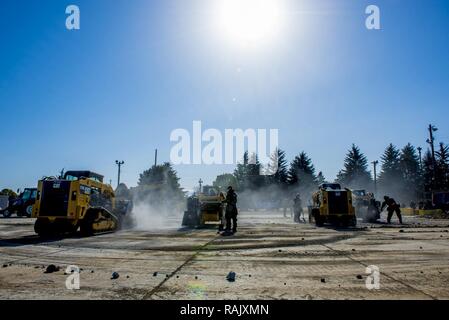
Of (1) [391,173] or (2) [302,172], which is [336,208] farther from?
(1) [391,173]

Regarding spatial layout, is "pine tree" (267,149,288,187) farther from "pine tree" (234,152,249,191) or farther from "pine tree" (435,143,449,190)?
"pine tree" (435,143,449,190)

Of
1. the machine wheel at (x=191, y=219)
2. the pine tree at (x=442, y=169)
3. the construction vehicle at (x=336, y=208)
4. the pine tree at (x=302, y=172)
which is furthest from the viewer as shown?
the pine tree at (x=302, y=172)

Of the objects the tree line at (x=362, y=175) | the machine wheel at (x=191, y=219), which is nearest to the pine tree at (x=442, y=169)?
the tree line at (x=362, y=175)

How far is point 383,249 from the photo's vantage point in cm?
739

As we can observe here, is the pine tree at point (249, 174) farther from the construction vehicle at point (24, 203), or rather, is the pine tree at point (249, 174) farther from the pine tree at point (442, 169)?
the construction vehicle at point (24, 203)

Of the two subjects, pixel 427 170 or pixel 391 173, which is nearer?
pixel 427 170

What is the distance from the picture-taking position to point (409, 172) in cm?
8706

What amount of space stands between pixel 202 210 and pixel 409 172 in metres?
86.3

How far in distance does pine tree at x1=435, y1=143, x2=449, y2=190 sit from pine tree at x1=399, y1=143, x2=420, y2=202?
30.7 feet

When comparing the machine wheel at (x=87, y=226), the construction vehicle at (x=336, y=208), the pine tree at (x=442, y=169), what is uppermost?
the pine tree at (x=442, y=169)

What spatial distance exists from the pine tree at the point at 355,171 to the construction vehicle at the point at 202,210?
7334cm

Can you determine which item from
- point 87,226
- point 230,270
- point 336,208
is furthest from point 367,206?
point 230,270

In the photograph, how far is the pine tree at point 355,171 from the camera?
83875mm
